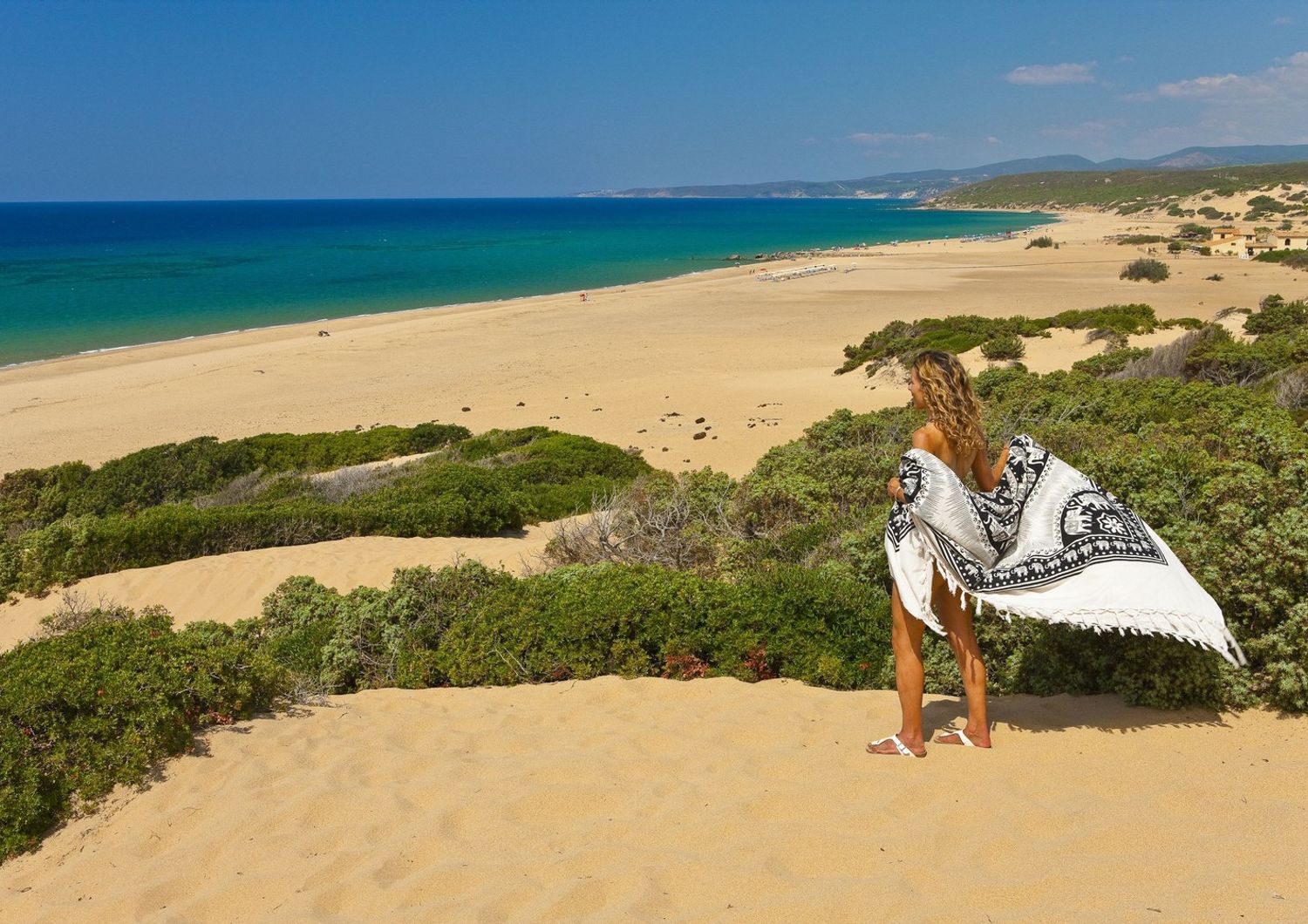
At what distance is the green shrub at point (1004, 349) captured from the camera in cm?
2016

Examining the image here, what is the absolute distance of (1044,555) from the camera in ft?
12.3

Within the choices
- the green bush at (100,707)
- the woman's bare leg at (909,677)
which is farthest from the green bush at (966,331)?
the green bush at (100,707)

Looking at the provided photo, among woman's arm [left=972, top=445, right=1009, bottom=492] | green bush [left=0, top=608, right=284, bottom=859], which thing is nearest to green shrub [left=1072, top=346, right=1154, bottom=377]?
woman's arm [left=972, top=445, right=1009, bottom=492]

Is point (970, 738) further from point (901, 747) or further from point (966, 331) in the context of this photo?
point (966, 331)

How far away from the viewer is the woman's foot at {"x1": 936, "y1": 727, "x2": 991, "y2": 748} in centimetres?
386

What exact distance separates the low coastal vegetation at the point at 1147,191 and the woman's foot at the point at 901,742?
297ft

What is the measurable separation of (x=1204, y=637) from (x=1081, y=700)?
95cm

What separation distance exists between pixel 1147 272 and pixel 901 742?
132ft

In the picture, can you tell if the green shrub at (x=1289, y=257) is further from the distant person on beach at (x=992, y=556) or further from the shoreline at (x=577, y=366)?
the distant person on beach at (x=992, y=556)

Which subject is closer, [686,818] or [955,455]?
[686,818]

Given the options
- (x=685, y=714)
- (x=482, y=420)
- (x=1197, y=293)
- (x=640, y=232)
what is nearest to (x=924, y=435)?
(x=685, y=714)

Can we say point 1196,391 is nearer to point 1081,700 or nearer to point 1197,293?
point 1081,700

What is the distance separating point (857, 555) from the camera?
5852 mm

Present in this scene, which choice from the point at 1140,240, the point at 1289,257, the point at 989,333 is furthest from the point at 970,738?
the point at 1140,240
